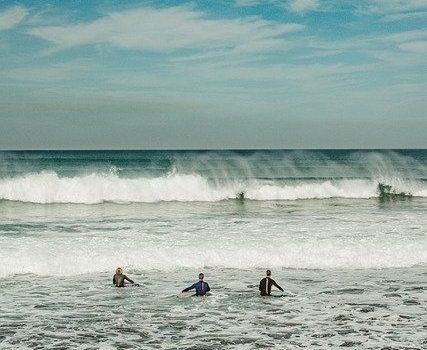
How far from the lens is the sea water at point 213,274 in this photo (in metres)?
12.8

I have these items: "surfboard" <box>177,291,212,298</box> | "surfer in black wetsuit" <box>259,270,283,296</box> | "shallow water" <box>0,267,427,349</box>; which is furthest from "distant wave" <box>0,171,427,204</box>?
"surfer in black wetsuit" <box>259,270,283,296</box>

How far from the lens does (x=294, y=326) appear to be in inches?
526

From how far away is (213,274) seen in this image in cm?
1900

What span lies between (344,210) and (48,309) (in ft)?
76.0

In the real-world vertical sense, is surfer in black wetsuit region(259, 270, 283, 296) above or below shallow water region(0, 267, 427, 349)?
above

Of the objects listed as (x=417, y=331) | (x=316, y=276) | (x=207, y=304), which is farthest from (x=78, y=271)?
(x=417, y=331)

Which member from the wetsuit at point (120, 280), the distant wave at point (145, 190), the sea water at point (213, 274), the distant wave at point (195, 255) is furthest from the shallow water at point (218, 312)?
the distant wave at point (145, 190)

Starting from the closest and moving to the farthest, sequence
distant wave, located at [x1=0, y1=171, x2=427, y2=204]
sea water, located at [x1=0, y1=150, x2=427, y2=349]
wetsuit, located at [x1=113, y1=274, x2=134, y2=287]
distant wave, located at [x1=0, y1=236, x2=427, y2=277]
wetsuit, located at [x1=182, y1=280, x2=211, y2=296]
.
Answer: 1. sea water, located at [x1=0, y1=150, x2=427, y2=349]
2. wetsuit, located at [x1=182, y1=280, x2=211, y2=296]
3. wetsuit, located at [x1=113, y1=274, x2=134, y2=287]
4. distant wave, located at [x1=0, y1=236, x2=427, y2=277]
5. distant wave, located at [x1=0, y1=171, x2=427, y2=204]

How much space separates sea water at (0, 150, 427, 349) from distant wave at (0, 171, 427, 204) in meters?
3.25

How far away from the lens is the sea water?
502 inches

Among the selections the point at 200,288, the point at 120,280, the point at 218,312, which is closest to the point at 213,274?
the point at 200,288

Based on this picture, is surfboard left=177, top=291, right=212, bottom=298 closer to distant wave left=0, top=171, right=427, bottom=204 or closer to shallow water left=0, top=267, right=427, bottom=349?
shallow water left=0, top=267, right=427, bottom=349

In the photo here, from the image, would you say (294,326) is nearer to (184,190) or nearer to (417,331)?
(417,331)

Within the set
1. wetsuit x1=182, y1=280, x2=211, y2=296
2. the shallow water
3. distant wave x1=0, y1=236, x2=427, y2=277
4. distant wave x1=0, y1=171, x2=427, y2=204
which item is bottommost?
the shallow water
